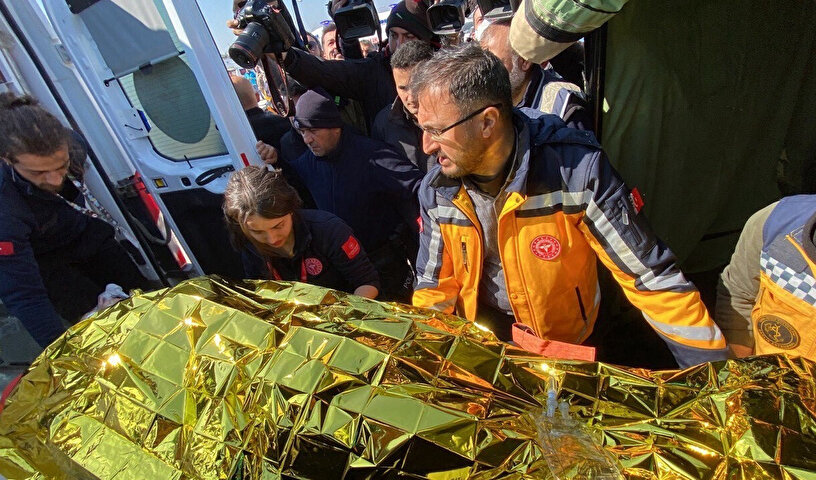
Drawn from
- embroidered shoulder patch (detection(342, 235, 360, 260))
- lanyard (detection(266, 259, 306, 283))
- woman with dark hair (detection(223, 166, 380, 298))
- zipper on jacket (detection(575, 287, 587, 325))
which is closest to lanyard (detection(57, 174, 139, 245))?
woman with dark hair (detection(223, 166, 380, 298))

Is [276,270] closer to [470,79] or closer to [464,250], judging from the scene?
[464,250]

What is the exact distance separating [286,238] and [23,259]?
1.15m

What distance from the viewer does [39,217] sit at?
2014mm

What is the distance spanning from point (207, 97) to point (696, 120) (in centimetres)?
229

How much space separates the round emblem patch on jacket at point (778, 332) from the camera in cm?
107

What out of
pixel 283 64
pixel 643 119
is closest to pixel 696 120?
pixel 643 119

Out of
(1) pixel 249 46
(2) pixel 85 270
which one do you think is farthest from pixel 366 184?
(2) pixel 85 270

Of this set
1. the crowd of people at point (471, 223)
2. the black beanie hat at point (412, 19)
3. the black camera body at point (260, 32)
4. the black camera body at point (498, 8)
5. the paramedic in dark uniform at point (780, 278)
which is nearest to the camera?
the paramedic in dark uniform at point (780, 278)

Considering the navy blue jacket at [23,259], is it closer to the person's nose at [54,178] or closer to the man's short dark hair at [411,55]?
the person's nose at [54,178]

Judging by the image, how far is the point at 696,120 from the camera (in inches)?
68.7

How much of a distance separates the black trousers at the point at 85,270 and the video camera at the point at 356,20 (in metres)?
1.92

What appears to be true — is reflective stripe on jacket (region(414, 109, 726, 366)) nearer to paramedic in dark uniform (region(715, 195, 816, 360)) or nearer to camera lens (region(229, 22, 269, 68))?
paramedic in dark uniform (region(715, 195, 816, 360))

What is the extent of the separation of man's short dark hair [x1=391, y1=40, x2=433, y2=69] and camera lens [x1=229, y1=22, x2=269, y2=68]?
30.2 inches

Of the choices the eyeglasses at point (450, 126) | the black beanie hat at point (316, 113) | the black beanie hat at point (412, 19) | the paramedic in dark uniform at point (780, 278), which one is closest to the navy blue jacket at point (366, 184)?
the black beanie hat at point (316, 113)
